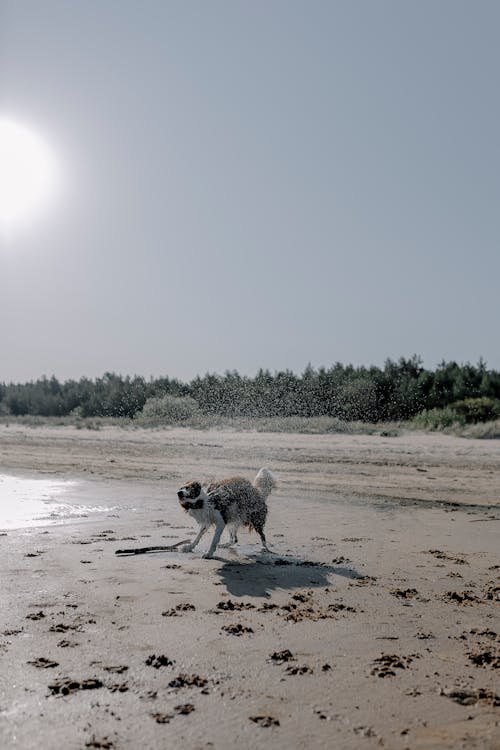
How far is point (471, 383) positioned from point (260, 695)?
3571cm

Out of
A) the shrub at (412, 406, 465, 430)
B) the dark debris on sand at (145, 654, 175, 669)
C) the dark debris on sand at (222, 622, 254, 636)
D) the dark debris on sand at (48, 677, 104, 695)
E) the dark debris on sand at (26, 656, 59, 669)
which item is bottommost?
the dark debris on sand at (222, 622, 254, 636)

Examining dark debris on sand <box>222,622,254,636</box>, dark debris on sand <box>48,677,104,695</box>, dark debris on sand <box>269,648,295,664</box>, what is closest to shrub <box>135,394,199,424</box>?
dark debris on sand <box>222,622,254,636</box>

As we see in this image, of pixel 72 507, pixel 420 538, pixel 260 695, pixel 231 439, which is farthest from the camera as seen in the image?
pixel 231 439

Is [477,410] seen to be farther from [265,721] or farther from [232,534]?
[265,721]

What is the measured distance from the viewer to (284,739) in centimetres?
329

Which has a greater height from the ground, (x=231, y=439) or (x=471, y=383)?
(x=471, y=383)

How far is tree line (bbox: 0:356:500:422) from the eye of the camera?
35.0m

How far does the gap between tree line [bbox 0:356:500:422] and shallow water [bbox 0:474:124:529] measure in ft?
63.6

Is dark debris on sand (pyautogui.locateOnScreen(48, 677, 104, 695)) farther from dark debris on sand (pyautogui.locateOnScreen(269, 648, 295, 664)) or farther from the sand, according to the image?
dark debris on sand (pyautogui.locateOnScreen(269, 648, 295, 664))

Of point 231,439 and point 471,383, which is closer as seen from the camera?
point 231,439

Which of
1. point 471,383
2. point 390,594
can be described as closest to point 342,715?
point 390,594

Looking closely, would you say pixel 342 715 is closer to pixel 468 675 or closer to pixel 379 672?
pixel 379 672

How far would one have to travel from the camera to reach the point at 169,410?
120 ft

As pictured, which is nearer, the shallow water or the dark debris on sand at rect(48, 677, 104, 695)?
the dark debris on sand at rect(48, 677, 104, 695)
